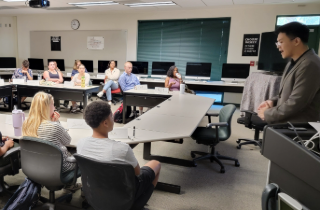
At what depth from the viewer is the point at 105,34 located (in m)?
7.59

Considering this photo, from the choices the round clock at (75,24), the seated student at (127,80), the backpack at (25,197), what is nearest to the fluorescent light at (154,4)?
the seated student at (127,80)

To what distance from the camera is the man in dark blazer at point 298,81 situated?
4.61ft

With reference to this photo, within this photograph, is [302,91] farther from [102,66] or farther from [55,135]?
[102,66]

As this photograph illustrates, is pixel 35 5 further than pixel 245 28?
No

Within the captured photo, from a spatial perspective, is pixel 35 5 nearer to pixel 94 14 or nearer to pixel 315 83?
pixel 94 14

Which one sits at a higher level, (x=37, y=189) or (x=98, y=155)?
(x=98, y=155)

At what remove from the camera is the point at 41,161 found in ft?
5.21

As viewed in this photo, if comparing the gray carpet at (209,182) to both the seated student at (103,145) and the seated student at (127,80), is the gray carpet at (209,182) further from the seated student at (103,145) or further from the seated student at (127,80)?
the seated student at (127,80)

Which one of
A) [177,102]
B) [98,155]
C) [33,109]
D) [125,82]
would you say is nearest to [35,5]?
[125,82]

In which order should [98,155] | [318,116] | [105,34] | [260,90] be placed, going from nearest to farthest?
[98,155] < [318,116] < [260,90] < [105,34]

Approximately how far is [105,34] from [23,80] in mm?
3222

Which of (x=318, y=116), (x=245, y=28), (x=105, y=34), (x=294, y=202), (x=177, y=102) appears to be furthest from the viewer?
(x=105, y=34)

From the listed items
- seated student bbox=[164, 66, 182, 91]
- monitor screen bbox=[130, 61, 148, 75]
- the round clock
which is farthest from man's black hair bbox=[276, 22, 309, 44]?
the round clock

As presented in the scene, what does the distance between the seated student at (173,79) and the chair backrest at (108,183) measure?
3691mm
